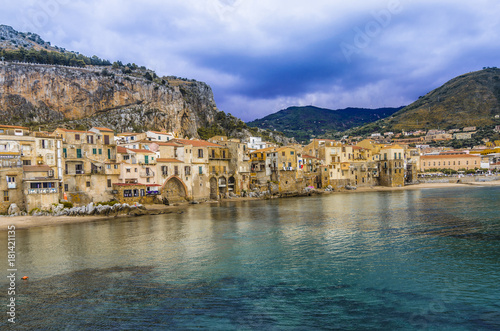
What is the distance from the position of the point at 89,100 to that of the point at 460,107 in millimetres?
159039

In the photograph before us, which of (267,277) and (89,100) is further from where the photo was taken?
(89,100)

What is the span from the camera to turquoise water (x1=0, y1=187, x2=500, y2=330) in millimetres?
13633

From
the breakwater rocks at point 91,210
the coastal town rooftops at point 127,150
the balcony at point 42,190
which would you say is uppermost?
the coastal town rooftops at point 127,150

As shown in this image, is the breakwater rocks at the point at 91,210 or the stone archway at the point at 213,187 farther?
the stone archway at the point at 213,187

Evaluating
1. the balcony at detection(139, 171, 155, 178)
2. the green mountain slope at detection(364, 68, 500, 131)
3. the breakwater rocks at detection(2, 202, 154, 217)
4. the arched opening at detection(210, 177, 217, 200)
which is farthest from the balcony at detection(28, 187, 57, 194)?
the green mountain slope at detection(364, 68, 500, 131)

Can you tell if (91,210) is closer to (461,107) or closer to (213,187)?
(213,187)

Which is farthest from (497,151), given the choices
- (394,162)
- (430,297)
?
(430,297)

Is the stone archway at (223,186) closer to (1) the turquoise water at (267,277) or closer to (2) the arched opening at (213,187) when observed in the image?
(2) the arched opening at (213,187)

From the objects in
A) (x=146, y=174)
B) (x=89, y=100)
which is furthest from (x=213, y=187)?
(x=89, y=100)

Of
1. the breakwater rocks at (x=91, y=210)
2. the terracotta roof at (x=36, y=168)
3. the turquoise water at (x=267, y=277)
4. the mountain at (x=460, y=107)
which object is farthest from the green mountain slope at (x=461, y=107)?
the terracotta roof at (x=36, y=168)

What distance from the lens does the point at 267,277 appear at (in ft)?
61.1

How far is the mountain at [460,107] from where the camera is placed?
156m

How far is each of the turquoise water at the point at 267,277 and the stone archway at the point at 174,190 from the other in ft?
86.2

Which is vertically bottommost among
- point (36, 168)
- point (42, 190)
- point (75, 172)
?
point (42, 190)
